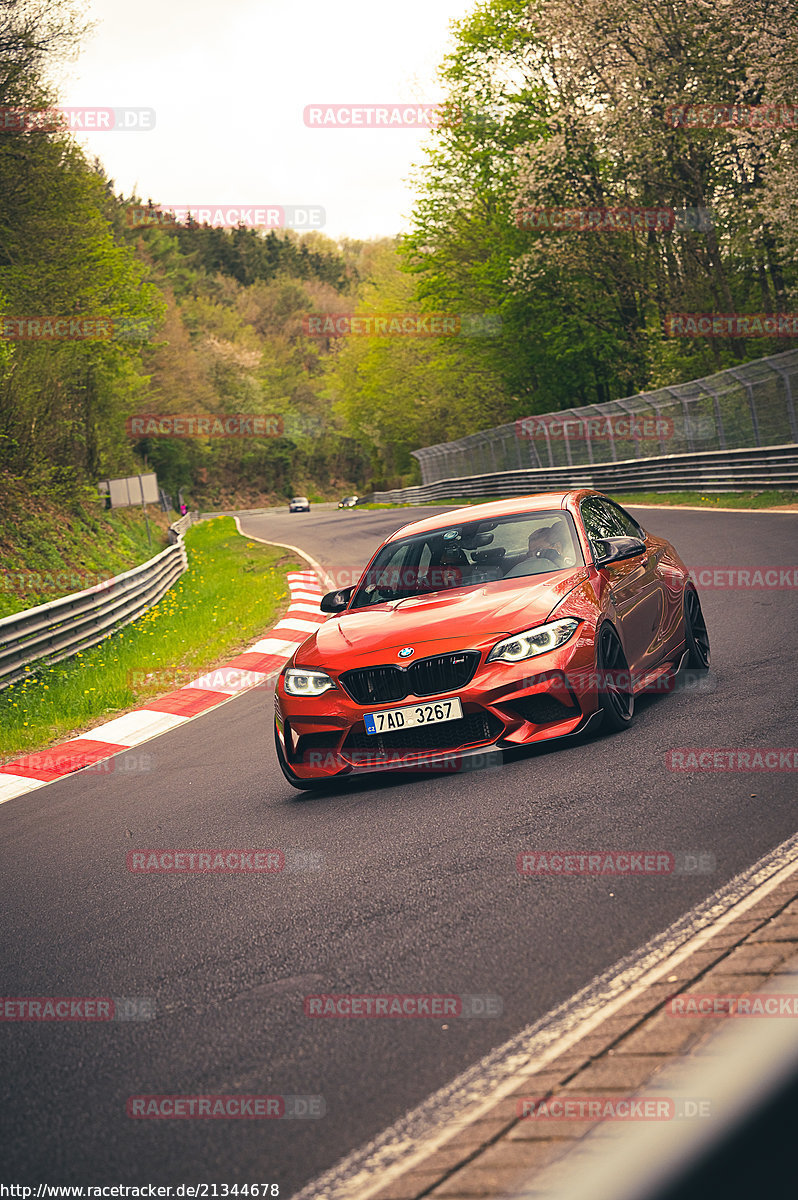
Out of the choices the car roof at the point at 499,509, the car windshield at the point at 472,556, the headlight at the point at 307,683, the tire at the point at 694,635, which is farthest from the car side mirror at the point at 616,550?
the headlight at the point at 307,683

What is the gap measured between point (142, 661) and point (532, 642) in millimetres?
8721

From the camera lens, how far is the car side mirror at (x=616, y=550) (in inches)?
271

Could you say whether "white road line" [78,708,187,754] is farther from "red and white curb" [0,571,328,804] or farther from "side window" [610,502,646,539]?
"side window" [610,502,646,539]

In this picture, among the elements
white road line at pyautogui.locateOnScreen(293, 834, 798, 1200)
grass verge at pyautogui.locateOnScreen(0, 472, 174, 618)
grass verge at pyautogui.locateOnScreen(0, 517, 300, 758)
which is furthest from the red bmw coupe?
grass verge at pyautogui.locateOnScreen(0, 472, 174, 618)

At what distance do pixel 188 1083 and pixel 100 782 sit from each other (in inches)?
216

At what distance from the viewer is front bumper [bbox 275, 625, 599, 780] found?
5.86 meters

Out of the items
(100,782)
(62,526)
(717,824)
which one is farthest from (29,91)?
(717,824)

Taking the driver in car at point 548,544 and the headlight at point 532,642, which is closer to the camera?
the headlight at point 532,642

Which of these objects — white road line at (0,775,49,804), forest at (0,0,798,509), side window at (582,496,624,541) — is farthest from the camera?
forest at (0,0,798,509)

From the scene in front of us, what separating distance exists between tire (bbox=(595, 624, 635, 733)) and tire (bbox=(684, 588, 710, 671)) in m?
1.38

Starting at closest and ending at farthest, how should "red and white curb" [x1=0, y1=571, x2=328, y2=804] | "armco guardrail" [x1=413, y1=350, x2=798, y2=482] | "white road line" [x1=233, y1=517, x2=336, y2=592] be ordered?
1. "red and white curb" [x1=0, y1=571, x2=328, y2=804]
2. "white road line" [x1=233, y1=517, x2=336, y2=592]
3. "armco guardrail" [x1=413, y1=350, x2=798, y2=482]

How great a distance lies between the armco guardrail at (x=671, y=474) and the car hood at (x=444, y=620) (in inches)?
648

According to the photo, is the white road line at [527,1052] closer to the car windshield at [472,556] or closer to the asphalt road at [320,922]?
the asphalt road at [320,922]

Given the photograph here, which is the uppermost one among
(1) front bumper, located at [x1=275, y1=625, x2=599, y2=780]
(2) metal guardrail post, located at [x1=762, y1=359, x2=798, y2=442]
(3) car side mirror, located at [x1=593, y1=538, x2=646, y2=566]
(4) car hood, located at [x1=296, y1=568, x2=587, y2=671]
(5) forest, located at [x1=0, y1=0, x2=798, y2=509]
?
(5) forest, located at [x1=0, y1=0, x2=798, y2=509]
